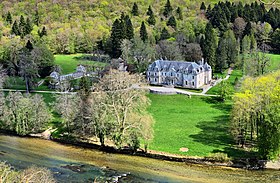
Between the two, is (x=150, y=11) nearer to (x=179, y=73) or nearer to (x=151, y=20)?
(x=151, y=20)

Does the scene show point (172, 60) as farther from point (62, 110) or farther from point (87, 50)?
point (62, 110)

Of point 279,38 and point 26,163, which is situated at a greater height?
point 279,38

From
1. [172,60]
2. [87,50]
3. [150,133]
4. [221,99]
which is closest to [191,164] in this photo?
[150,133]

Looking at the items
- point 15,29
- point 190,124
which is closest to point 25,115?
point 190,124

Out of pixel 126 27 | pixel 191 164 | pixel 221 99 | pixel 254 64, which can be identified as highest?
pixel 126 27

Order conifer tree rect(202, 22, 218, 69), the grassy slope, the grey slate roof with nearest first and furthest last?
the grassy slope → the grey slate roof → conifer tree rect(202, 22, 218, 69)

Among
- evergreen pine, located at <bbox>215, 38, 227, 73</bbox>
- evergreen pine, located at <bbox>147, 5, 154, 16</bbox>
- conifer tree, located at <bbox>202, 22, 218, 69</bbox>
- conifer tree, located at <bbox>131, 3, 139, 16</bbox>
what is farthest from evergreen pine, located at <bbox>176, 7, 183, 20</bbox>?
evergreen pine, located at <bbox>215, 38, 227, 73</bbox>

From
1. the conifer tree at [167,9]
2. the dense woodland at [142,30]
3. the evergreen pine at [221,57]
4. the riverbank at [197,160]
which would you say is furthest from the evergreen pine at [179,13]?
the riverbank at [197,160]

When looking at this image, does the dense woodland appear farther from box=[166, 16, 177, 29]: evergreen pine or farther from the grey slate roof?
the grey slate roof
